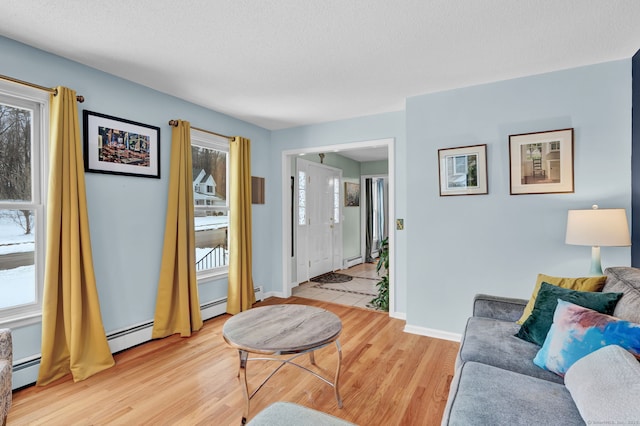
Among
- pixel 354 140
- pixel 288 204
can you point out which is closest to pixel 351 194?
pixel 288 204

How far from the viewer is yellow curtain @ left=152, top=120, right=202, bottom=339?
9.95 feet

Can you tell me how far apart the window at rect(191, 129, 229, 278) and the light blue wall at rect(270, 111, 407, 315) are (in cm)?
83

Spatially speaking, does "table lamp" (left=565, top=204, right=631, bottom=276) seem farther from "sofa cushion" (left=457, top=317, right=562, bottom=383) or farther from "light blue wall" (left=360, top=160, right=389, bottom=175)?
"light blue wall" (left=360, top=160, right=389, bottom=175)

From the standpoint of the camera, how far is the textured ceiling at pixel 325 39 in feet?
5.93

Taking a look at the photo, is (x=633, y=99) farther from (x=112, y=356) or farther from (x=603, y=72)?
(x=112, y=356)

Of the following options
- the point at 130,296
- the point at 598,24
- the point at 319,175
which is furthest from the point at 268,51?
the point at 319,175

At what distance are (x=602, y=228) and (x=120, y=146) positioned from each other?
146 inches

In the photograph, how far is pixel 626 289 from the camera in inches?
62.1

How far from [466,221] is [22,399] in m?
3.58

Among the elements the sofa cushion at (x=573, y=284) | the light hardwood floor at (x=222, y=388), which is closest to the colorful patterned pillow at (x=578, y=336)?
the sofa cushion at (x=573, y=284)

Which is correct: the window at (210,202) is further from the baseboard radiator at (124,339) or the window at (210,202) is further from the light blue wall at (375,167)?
the light blue wall at (375,167)

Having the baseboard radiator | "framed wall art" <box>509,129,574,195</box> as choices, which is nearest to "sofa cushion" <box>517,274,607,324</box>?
"framed wall art" <box>509,129,574,195</box>

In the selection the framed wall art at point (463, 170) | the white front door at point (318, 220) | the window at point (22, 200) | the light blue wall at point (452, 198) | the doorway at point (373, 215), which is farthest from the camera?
the doorway at point (373, 215)

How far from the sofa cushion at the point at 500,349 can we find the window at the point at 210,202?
2784 millimetres
